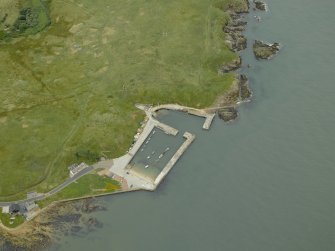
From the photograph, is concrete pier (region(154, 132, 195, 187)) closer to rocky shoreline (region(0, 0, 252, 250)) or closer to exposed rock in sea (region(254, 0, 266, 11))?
rocky shoreline (region(0, 0, 252, 250))

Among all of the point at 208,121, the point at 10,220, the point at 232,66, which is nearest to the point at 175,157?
the point at 208,121

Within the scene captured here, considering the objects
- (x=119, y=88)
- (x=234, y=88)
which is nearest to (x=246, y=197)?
(x=234, y=88)

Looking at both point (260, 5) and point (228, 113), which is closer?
point (228, 113)

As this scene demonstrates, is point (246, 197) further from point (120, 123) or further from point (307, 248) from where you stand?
point (120, 123)

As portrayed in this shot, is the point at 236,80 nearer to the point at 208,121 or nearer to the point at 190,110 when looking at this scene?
the point at 190,110

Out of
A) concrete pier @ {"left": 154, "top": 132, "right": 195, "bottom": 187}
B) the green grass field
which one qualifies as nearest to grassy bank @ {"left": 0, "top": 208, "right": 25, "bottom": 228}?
the green grass field

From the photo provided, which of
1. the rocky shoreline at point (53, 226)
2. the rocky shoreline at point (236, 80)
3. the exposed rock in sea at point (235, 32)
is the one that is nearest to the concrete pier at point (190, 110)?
the rocky shoreline at point (236, 80)
